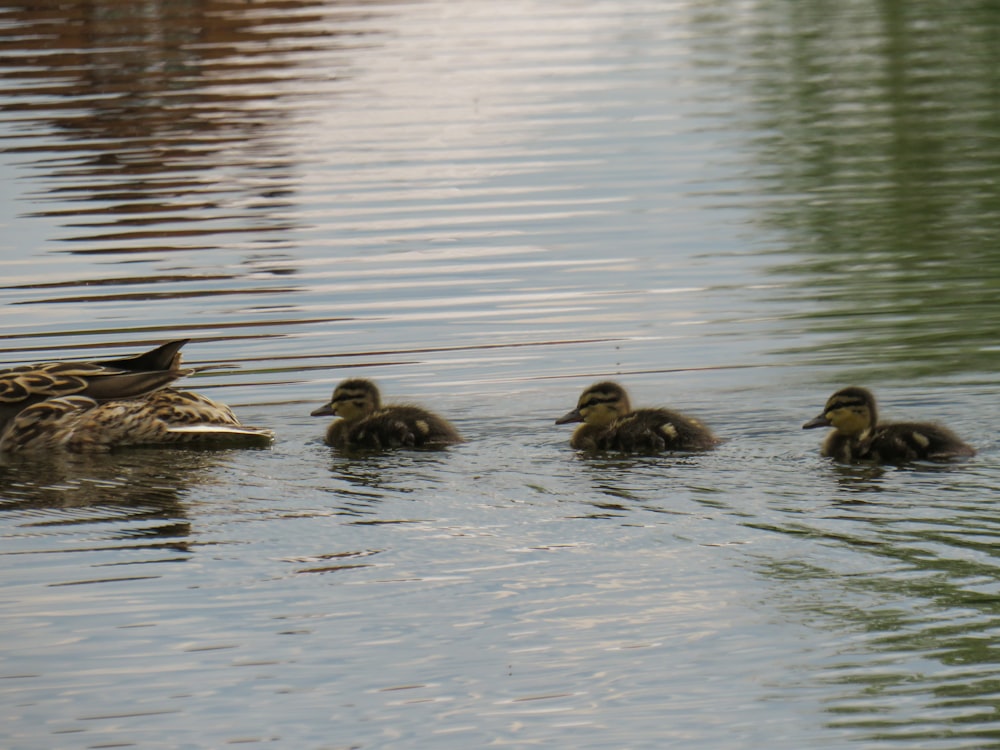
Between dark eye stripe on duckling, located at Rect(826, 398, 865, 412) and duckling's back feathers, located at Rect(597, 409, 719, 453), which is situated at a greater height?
dark eye stripe on duckling, located at Rect(826, 398, 865, 412)

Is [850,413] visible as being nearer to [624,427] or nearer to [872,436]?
[872,436]

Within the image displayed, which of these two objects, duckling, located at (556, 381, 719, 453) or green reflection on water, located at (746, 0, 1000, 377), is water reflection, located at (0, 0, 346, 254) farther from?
duckling, located at (556, 381, 719, 453)

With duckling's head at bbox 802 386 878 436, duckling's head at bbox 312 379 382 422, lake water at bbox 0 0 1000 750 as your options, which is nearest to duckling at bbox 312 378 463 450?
duckling's head at bbox 312 379 382 422

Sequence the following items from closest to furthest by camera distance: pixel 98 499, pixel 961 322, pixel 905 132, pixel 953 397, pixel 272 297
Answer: pixel 98 499 → pixel 953 397 → pixel 961 322 → pixel 272 297 → pixel 905 132

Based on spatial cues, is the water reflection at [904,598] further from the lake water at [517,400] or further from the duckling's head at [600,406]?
the duckling's head at [600,406]

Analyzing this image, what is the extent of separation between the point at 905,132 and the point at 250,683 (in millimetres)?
11835

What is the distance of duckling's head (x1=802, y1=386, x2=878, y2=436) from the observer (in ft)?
25.7

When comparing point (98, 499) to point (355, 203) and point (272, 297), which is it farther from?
point (355, 203)

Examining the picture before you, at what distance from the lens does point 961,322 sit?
9867mm

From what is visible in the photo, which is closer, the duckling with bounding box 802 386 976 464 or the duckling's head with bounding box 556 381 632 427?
the duckling with bounding box 802 386 976 464

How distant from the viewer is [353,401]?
28.1 ft

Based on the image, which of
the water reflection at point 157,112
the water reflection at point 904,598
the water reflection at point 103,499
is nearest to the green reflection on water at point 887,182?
the water reflection at point 904,598

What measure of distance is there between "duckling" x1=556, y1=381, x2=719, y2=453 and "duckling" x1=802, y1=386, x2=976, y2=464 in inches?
18.6

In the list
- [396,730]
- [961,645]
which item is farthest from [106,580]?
[961,645]
